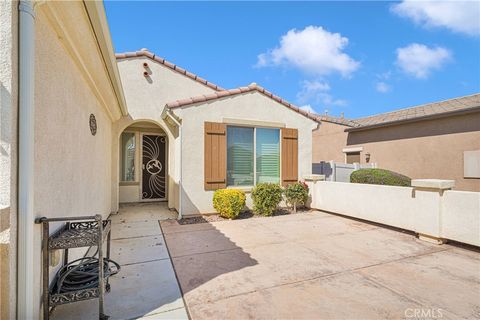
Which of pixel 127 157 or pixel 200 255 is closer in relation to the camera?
pixel 200 255

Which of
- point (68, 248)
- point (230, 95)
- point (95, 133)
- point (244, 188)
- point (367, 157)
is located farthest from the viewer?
point (367, 157)

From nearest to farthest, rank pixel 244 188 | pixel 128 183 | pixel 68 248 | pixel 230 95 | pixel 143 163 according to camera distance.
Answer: pixel 68 248
pixel 230 95
pixel 244 188
pixel 128 183
pixel 143 163

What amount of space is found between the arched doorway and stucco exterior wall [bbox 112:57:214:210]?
104 cm

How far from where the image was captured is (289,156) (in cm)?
816

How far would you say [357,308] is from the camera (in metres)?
2.64

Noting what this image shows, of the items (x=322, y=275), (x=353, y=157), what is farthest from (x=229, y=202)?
(x=353, y=157)

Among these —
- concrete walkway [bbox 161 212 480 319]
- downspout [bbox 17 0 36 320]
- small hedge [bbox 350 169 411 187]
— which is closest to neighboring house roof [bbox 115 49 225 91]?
concrete walkway [bbox 161 212 480 319]

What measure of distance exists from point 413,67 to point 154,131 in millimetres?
13071

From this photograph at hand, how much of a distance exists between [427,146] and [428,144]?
0.29 feet

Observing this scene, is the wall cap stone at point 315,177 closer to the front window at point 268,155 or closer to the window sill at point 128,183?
the front window at point 268,155

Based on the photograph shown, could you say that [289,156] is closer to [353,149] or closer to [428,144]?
[428,144]

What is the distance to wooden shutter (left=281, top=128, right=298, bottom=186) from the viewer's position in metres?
8.08

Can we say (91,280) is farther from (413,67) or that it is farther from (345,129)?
(413,67)

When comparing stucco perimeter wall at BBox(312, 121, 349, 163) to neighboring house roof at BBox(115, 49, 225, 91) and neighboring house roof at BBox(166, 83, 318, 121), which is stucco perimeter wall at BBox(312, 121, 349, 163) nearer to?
neighboring house roof at BBox(166, 83, 318, 121)
